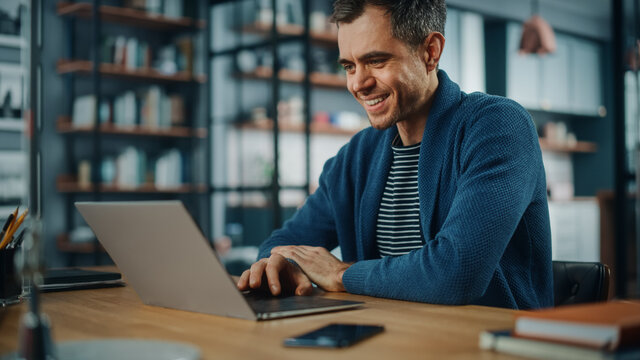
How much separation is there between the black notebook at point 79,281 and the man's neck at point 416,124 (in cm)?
79

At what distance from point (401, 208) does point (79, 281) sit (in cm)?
78

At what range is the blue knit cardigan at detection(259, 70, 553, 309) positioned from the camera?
1247mm

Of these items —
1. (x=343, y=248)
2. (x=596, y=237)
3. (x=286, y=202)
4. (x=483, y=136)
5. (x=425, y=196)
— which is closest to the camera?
(x=483, y=136)

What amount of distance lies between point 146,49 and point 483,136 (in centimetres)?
426

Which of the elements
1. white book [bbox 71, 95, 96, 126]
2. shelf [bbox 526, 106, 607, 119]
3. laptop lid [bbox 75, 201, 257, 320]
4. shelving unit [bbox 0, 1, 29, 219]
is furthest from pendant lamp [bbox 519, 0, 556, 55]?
laptop lid [bbox 75, 201, 257, 320]

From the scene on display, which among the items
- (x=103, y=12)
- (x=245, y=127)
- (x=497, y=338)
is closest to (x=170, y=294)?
(x=497, y=338)

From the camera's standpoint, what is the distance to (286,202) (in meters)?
4.80

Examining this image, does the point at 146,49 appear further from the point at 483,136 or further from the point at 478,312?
the point at 478,312

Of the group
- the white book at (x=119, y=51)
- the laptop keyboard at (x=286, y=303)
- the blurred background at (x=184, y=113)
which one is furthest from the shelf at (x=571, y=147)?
the laptop keyboard at (x=286, y=303)

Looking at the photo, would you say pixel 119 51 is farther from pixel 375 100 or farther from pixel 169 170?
pixel 375 100

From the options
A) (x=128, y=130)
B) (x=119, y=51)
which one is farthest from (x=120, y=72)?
(x=128, y=130)

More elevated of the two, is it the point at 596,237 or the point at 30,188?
the point at 30,188

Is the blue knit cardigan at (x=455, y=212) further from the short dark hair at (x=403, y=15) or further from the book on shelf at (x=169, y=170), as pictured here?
the book on shelf at (x=169, y=170)

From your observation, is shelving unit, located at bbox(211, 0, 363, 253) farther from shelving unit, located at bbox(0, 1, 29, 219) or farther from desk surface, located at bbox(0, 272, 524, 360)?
desk surface, located at bbox(0, 272, 524, 360)
